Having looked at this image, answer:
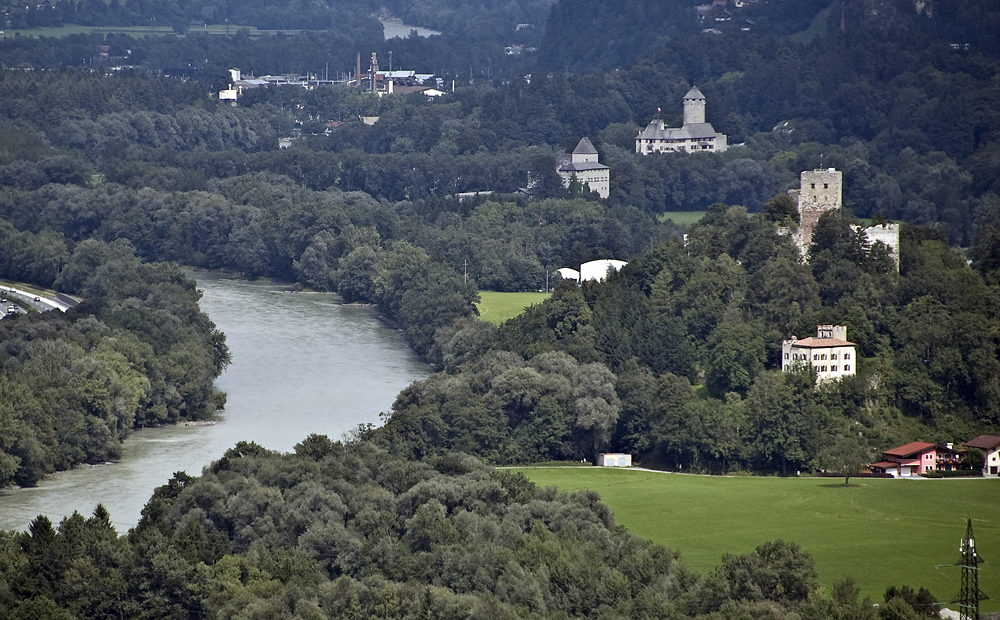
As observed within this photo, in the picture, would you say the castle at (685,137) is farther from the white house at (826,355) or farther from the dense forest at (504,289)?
the white house at (826,355)

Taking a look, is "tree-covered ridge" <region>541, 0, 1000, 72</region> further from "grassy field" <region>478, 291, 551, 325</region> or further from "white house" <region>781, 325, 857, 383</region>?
"white house" <region>781, 325, 857, 383</region>

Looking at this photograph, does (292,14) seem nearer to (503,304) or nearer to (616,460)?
(503,304)

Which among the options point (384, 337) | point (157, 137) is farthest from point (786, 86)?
point (384, 337)

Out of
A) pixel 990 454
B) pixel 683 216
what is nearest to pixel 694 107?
pixel 683 216

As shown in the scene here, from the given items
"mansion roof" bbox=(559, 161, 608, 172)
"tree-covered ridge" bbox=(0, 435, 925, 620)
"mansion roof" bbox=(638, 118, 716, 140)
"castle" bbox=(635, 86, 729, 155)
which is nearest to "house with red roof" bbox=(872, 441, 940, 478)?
"tree-covered ridge" bbox=(0, 435, 925, 620)

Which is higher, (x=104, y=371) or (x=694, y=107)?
(x=694, y=107)
